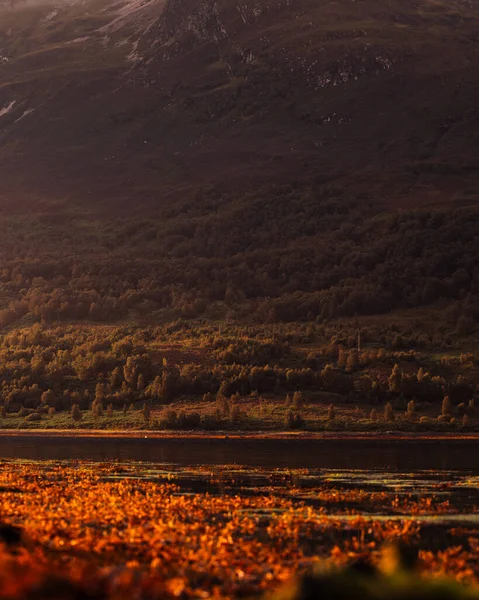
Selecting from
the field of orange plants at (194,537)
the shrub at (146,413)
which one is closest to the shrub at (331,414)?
the shrub at (146,413)

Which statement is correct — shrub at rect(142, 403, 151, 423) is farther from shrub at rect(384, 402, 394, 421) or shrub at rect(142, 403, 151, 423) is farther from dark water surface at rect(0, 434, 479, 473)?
shrub at rect(384, 402, 394, 421)

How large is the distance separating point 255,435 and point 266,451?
18.2 m

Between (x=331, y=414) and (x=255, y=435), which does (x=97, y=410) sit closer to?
(x=255, y=435)

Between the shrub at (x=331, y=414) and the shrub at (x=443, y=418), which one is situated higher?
the shrub at (x=331, y=414)

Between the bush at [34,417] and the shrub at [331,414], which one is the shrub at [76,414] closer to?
the bush at [34,417]

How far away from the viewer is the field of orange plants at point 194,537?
1759 centimetres

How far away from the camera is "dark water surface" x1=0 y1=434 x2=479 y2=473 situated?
2406 inches

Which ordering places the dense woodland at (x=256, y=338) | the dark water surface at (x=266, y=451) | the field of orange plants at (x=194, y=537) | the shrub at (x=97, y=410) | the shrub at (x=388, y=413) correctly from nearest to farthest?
the field of orange plants at (x=194, y=537) → the dark water surface at (x=266, y=451) → the shrub at (x=388, y=413) → the shrub at (x=97, y=410) → the dense woodland at (x=256, y=338)

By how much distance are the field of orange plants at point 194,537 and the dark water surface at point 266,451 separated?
19.6 meters

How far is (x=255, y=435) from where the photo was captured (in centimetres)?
9488

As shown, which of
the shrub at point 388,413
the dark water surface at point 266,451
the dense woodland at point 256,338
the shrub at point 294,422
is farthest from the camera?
the dense woodland at point 256,338

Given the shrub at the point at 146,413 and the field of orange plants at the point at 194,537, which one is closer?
the field of orange plants at the point at 194,537

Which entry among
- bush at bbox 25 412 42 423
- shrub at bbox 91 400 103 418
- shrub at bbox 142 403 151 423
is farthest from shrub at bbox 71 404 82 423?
shrub at bbox 142 403 151 423

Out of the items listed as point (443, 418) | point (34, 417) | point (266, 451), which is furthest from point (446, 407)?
point (34, 417)
